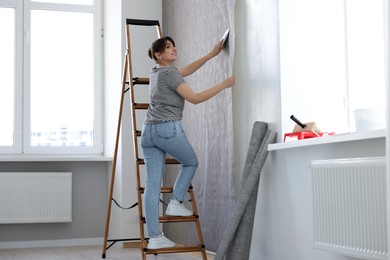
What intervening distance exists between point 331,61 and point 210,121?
146cm

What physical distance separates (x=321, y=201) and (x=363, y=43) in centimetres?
83

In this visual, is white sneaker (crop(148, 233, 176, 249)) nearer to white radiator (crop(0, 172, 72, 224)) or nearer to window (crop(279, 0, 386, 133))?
window (crop(279, 0, 386, 133))

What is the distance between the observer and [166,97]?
4082 mm

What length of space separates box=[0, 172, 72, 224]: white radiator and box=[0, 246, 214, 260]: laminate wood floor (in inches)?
12.7

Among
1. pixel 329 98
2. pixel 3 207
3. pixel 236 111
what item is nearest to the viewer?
pixel 329 98

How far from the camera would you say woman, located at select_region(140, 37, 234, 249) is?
13.3 ft

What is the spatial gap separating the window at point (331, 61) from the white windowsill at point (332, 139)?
0.56ft

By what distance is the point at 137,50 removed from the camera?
20.0 feet

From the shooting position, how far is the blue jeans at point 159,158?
160 inches

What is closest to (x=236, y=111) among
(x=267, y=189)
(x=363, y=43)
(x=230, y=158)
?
(x=230, y=158)

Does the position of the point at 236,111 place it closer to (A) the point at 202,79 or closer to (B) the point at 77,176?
(A) the point at 202,79

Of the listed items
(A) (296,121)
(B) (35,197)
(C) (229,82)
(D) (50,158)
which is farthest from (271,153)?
(B) (35,197)

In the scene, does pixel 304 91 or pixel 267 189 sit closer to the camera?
pixel 304 91

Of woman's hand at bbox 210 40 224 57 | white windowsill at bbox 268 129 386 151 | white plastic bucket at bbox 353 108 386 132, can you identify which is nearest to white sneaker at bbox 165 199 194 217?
white windowsill at bbox 268 129 386 151
